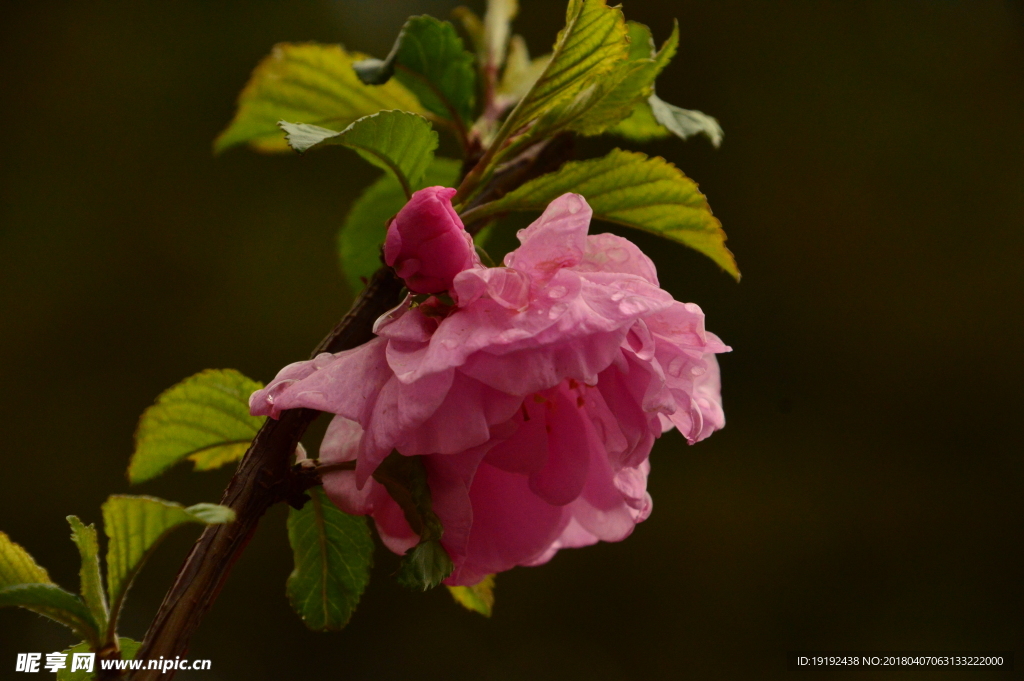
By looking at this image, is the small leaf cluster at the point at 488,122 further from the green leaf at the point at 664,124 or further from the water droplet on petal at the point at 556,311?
the water droplet on petal at the point at 556,311

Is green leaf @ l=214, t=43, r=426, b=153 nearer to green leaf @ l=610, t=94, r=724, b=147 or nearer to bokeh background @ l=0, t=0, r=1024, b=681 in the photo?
green leaf @ l=610, t=94, r=724, b=147

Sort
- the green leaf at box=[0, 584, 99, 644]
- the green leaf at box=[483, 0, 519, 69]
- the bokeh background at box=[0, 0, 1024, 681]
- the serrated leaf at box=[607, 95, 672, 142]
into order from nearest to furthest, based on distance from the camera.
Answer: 1. the green leaf at box=[0, 584, 99, 644]
2. the serrated leaf at box=[607, 95, 672, 142]
3. the green leaf at box=[483, 0, 519, 69]
4. the bokeh background at box=[0, 0, 1024, 681]

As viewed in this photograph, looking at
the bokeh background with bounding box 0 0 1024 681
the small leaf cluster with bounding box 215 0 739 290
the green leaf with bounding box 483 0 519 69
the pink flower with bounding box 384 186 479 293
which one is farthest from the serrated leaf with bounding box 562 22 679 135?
the bokeh background with bounding box 0 0 1024 681

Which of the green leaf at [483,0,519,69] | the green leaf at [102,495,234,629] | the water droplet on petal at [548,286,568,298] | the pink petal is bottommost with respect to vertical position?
the green leaf at [102,495,234,629]

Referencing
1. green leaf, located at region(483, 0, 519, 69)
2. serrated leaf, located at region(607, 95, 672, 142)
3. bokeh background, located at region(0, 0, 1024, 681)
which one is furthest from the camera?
bokeh background, located at region(0, 0, 1024, 681)

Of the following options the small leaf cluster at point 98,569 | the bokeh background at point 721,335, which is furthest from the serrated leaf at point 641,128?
the bokeh background at point 721,335

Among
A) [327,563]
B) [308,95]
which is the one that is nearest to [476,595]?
[327,563]

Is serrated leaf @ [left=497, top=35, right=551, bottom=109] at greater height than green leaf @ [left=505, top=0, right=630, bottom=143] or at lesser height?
lesser

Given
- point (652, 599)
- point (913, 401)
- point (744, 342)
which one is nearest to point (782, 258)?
point (744, 342)

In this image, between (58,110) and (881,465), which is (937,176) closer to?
(881,465)
